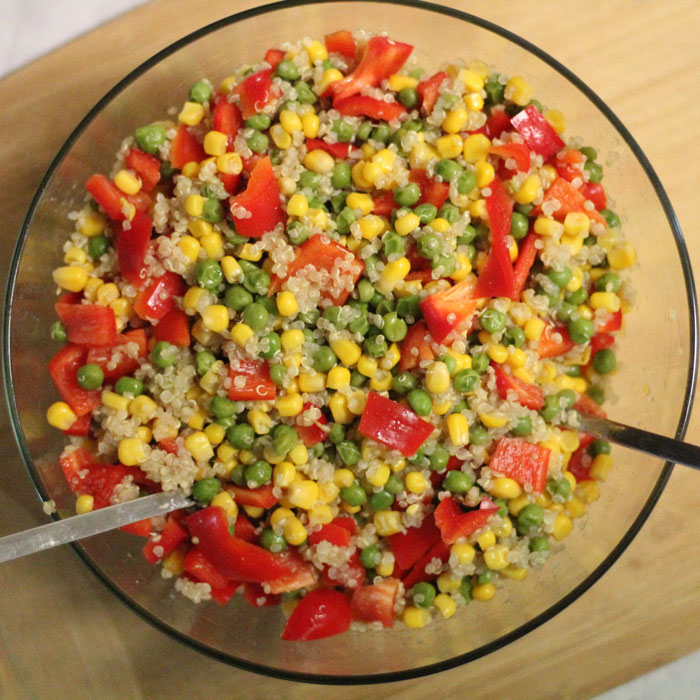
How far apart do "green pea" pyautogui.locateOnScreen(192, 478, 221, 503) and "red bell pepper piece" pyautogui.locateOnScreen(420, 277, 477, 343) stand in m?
0.70

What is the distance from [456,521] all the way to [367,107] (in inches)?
46.0

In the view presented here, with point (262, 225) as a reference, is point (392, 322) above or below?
below

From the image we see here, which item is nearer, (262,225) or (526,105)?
(262,225)

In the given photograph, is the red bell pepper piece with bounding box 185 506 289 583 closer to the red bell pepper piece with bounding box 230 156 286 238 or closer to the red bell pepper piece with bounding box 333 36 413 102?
the red bell pepper piece with bounding box 230 156 286 238

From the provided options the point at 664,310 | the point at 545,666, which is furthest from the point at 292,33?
the point at 545,666

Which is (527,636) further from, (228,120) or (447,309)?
(228,120)

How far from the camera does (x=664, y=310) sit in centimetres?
210

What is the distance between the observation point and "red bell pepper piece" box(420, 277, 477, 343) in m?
1.84

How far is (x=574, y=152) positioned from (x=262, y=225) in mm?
907

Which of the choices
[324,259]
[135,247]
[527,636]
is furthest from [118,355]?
[527,636]

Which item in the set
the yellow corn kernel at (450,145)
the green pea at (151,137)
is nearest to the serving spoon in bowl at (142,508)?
the yellow corn kernel at (450,145)

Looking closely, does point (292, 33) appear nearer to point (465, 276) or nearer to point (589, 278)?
point (465, 276)

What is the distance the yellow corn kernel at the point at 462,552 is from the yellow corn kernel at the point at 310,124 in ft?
3.93

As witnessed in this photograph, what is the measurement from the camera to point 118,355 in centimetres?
198
